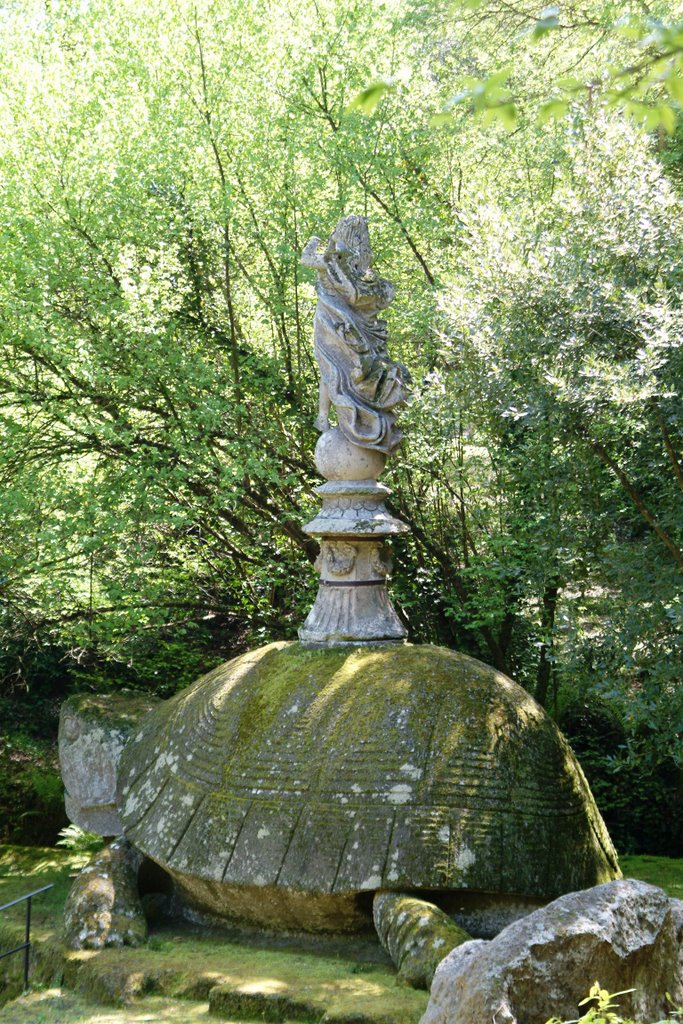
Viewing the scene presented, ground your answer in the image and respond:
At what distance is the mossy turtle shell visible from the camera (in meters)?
5.88

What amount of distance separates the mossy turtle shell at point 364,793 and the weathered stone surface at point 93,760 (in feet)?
2.43

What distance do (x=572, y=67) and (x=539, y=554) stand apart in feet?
18.6

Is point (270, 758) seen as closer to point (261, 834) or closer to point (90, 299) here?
point (261, 834)

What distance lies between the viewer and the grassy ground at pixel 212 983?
16.8 ft

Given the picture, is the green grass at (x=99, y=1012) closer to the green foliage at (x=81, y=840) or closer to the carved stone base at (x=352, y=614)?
the carved stone base at (x=352, y=614)

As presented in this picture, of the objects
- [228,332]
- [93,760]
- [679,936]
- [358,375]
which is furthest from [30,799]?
[679,936]

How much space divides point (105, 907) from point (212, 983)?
1111 millimetres

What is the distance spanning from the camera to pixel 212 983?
548 cm

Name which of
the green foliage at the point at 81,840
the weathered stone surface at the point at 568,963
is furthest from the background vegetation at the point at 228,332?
the weathered stone surface at the point at 568,963

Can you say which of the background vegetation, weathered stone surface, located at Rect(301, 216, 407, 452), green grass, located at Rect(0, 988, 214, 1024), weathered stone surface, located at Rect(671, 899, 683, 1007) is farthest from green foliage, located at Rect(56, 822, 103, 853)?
weathered stone surface, located at Rect(671, 899, 683, 1007)

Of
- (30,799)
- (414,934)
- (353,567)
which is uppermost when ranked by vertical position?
(353,567)

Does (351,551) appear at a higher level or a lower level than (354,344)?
lower

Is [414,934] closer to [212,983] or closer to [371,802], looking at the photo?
[371,802]

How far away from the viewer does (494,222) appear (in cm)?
795
